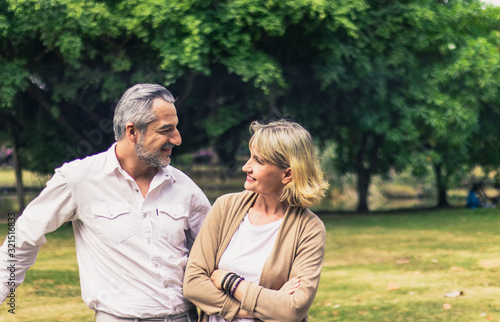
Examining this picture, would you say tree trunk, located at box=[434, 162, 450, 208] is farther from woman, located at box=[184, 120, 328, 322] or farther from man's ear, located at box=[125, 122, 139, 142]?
man's ear, located at box=[125, 122, 139, 142]

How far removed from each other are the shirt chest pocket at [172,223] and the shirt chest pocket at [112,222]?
0.15 m

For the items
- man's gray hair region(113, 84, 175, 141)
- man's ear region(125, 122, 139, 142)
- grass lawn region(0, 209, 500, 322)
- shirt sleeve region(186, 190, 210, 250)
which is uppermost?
man's gray hair region(113, 84, 175, 141)

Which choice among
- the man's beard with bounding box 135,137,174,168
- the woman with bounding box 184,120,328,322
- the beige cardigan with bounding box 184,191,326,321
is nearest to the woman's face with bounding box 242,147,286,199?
the woman with bounding box 184,120,328,322

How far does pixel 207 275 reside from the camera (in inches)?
109

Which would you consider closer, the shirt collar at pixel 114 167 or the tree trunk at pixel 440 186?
the shirt collar at pixel 114 167

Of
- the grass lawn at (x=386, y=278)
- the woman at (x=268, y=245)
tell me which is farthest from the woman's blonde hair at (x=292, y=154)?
the grass lawn at (x=386, y=278)

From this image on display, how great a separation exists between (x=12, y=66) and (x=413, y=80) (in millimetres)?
10807

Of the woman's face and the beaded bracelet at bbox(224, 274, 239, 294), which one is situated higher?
the woman's face

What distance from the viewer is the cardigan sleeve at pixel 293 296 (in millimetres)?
2625

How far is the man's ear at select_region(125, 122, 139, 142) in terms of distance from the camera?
290cm

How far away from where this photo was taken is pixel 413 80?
60.1ft

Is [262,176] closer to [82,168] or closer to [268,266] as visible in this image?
[268,266]

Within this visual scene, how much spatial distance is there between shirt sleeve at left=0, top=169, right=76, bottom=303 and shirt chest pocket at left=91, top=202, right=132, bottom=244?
0.13 meters

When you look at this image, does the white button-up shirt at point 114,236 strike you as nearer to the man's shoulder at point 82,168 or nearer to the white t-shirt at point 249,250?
the man's shoulder at point 82,168
